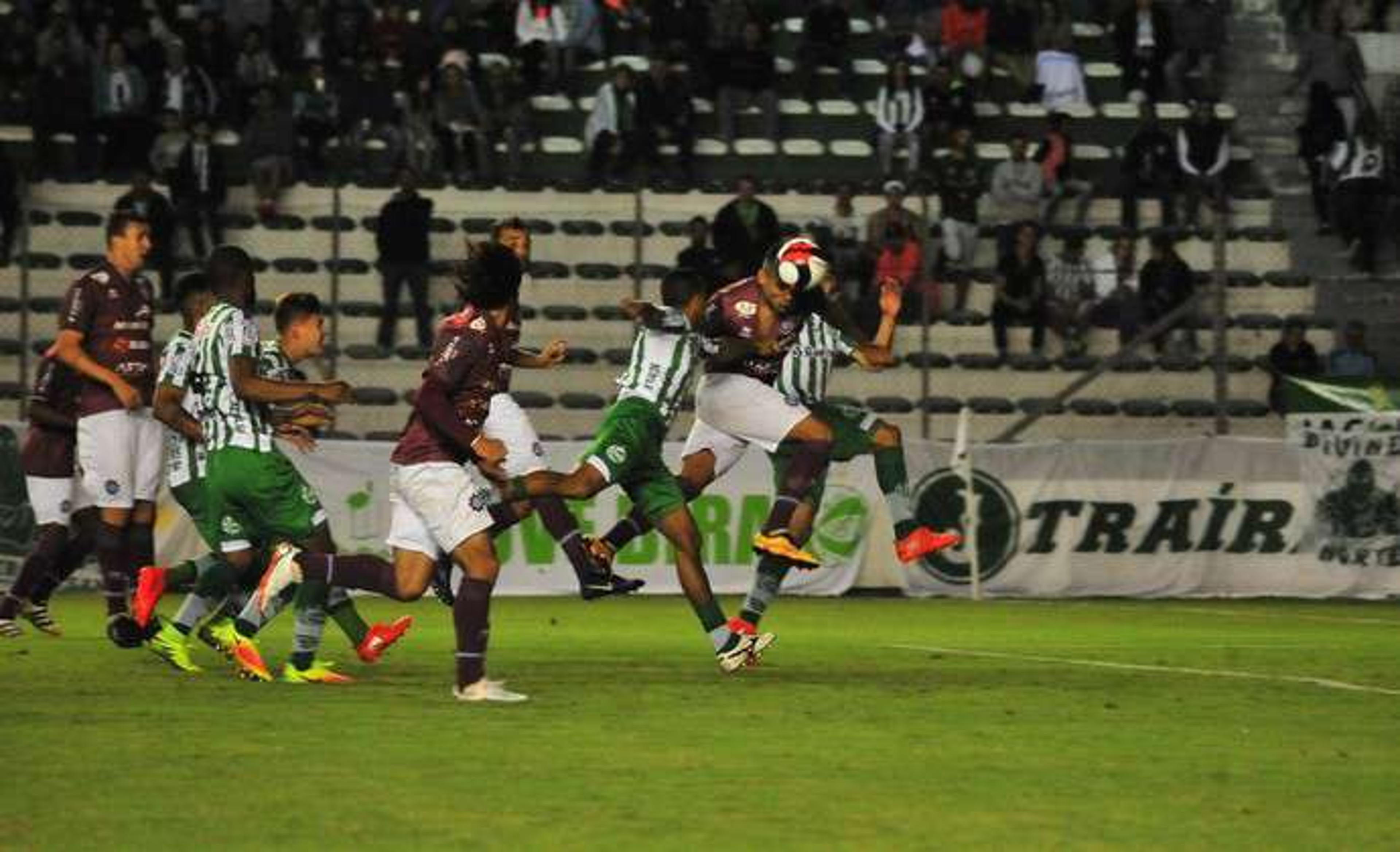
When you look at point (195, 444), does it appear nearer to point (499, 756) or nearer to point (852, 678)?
point (852, 678)

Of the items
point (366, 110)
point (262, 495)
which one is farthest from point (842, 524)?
point (262, 495)

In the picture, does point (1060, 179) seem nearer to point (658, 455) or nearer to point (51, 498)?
point (51, 498)

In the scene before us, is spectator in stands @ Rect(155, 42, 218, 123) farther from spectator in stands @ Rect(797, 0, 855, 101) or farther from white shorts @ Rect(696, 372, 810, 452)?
white shorts @ Rect(696, 372, 810, 452)

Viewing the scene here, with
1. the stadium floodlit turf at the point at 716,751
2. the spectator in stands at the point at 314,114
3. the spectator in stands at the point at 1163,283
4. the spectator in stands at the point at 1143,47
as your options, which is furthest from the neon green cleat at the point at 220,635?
the spectator in stands at the point at 1143,47

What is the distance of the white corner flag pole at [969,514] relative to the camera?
25.1 m

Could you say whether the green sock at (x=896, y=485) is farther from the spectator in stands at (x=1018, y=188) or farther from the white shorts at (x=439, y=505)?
the spectator in stands at (x=1018, y=188)

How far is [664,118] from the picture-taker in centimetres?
3136

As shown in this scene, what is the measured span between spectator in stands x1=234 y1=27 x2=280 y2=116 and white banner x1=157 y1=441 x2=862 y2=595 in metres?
7.69

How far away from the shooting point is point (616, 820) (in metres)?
8.59

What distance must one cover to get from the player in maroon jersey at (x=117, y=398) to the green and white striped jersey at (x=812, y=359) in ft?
12.0

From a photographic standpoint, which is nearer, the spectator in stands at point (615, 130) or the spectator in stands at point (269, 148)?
the spectator in stands at point (269, 148)

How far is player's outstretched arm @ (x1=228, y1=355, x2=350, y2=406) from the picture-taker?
515 inches

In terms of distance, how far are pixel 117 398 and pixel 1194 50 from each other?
826 inches

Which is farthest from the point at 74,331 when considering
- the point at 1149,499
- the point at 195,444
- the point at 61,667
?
the point at 1149,499
